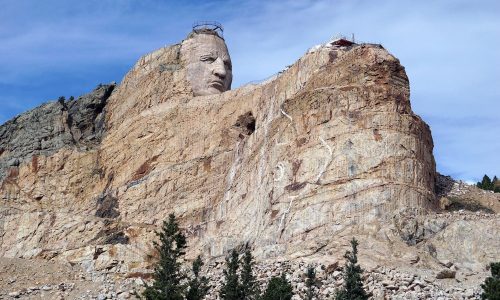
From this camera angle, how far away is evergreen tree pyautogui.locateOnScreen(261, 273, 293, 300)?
1737 inches

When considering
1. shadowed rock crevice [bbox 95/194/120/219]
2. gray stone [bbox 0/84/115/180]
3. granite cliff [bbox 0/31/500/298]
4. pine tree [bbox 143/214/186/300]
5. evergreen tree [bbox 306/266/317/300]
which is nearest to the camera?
evergreen tree [bbox 306/266/317/300]

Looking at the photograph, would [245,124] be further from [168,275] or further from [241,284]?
[241,284]

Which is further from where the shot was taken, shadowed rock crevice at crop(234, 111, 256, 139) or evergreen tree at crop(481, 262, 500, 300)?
shadowed rock crevice at crop(234, 111, 256, 139)

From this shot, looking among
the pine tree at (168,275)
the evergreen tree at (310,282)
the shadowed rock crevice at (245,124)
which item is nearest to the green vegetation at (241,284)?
the pine tree at (168,275)

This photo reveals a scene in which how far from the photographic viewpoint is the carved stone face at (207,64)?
61.5 metres

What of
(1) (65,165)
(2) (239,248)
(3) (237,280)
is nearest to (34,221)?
(1) (65,165)

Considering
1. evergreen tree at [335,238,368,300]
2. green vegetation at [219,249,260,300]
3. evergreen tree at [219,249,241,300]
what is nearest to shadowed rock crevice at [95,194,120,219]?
evergreen tree at [219,249,241,300]

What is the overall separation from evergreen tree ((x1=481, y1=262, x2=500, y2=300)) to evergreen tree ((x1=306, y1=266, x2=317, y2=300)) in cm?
565

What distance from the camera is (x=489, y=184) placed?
73.9 m

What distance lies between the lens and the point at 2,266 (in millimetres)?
57219

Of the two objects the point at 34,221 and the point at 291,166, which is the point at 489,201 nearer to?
the point at 291,166

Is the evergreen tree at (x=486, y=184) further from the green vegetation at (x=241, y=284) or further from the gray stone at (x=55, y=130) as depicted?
the green vegetation at (x=241, y=284)

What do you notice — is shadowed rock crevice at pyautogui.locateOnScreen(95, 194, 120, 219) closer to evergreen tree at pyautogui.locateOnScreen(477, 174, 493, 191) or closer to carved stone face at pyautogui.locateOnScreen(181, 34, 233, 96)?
carved stone face at pyautogui.locateOnScreen(181, 34, 233, 96)

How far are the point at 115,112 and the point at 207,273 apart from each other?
603 inches
